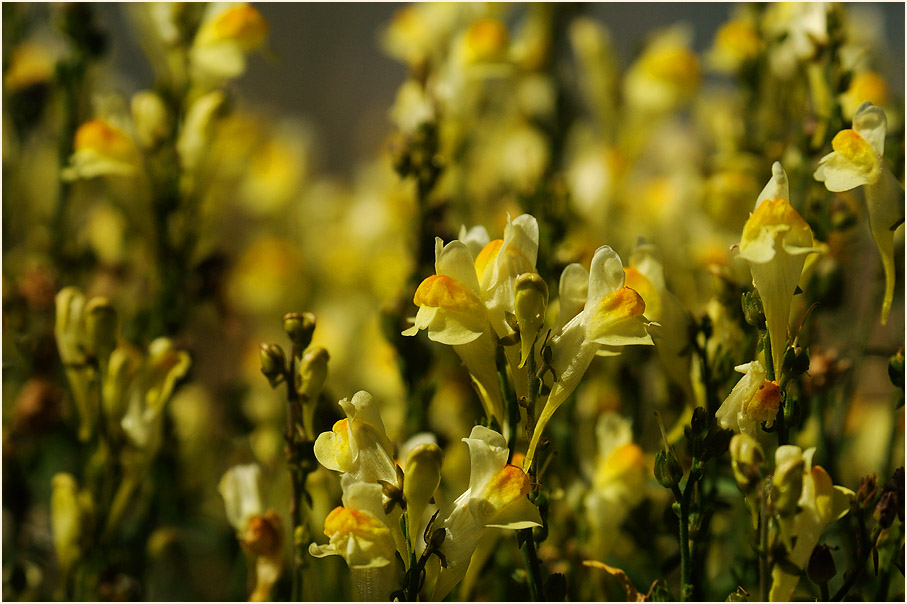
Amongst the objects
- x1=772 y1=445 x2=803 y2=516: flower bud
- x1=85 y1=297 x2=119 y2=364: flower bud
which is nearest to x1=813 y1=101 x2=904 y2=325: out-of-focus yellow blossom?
x1=772 y1=445 x2=803 y2=516: flower bud

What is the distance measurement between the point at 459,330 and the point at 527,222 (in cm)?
11

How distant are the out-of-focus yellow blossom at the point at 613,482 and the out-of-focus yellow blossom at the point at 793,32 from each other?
0.50 metres

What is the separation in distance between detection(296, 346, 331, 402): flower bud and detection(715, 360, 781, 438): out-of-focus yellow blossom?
35cm

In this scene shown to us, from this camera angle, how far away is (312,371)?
2.63 feet

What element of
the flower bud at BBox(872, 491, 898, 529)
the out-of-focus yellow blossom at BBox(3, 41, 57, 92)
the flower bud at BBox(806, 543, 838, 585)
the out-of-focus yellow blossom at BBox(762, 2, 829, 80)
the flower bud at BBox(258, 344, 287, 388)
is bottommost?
the flower bud at BBox(806, 543, 838, 585)

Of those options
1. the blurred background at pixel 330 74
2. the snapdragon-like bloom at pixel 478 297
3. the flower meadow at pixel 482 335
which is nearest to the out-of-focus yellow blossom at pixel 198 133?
the flower meadow at pixel 482 335

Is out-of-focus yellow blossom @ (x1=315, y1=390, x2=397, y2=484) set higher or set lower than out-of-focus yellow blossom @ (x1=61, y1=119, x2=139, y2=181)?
lower

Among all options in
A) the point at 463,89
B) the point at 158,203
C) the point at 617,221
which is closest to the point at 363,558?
the point at 158,203

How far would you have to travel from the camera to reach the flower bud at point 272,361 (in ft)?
2.59

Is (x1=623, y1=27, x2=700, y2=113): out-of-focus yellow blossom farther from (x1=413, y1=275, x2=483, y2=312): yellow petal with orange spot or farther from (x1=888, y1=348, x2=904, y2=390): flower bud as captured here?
(x1=413, y1=275, x2=483, y2=312): yellow petal with orange spot

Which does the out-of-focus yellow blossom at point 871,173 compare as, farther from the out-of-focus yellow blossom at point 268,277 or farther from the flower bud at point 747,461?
the out-of-focus yellow blossom at point 268,277

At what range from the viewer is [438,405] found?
160 cm

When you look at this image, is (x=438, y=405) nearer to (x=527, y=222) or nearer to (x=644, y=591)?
(x=644, y=591)

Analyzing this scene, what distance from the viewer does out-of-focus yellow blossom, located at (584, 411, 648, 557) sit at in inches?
36.5
